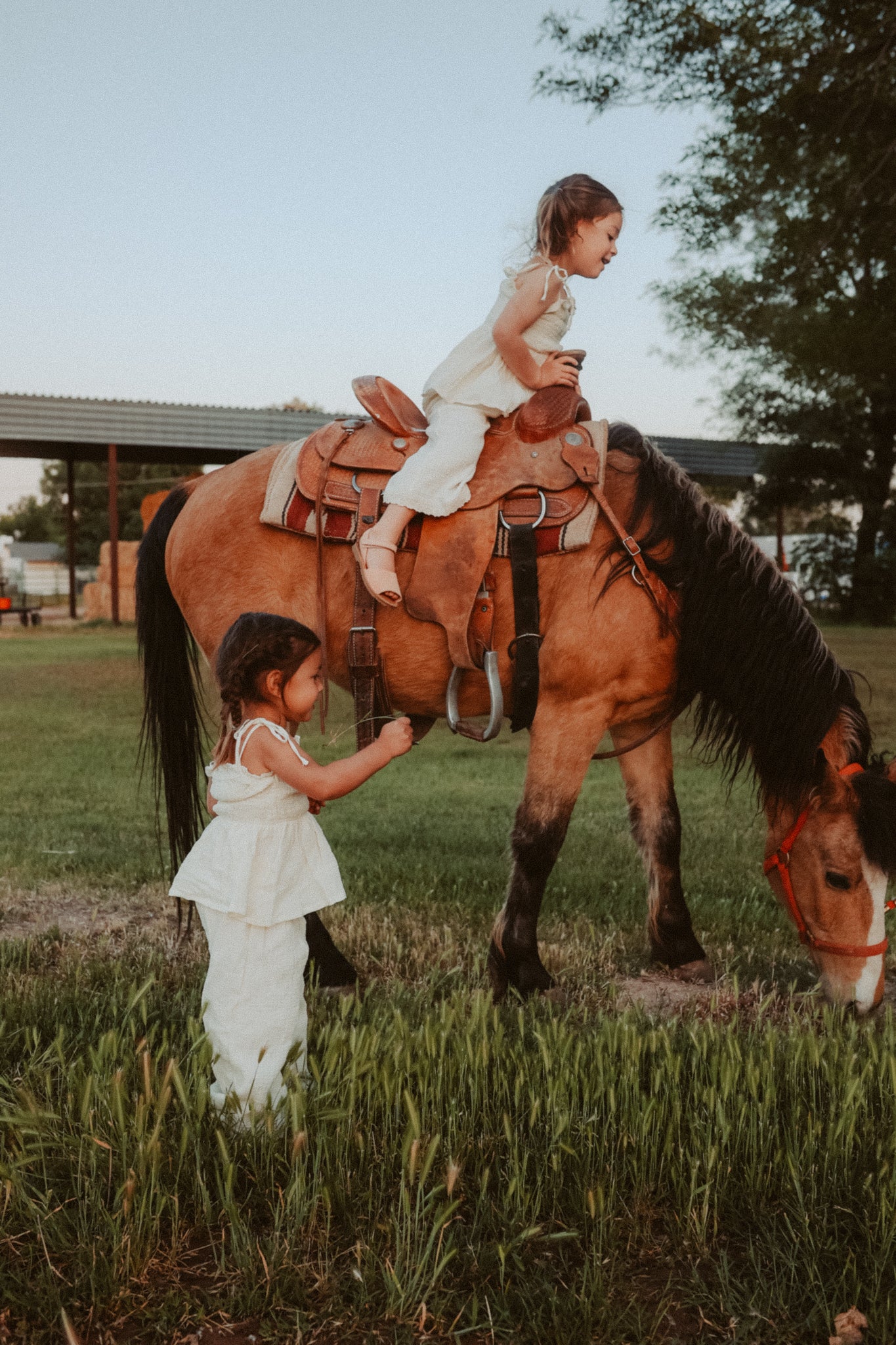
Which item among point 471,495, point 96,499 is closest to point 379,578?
point 471,495

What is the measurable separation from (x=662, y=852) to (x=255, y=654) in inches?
85.7

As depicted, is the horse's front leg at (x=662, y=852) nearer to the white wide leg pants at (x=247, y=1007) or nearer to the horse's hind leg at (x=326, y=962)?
the horse's hind leg at (x=326, y=962)

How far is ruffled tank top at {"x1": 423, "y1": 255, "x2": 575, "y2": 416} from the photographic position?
3627mm

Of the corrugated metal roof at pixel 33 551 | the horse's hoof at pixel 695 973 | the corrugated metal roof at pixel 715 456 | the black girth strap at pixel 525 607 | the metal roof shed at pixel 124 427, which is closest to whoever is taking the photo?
the black girth strap at pixel 525 607

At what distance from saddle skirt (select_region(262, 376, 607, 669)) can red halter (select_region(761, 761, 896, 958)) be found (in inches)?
46.5

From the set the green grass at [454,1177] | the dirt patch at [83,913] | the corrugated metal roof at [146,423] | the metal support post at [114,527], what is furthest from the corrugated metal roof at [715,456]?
the green grass at [454,1177]

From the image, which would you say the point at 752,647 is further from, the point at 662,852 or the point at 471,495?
the point at 471,495

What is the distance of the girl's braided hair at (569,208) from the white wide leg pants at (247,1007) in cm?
242

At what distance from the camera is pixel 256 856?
8.18 ft

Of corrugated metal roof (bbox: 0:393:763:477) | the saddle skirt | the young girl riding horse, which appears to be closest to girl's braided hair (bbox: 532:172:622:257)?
the young girl riding horse

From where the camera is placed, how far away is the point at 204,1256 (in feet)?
6.87

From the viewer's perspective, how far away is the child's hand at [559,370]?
3.69 metres

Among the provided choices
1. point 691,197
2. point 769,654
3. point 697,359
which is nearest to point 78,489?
point 697,359

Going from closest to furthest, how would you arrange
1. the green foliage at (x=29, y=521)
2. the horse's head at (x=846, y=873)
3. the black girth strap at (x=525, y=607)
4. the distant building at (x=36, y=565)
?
the horse's head at (x=846, y=873) < the black girth strap at (x=525, y=607) < the distant building at (x=36, y=565) < the green foliage at (x=29, y=521)
